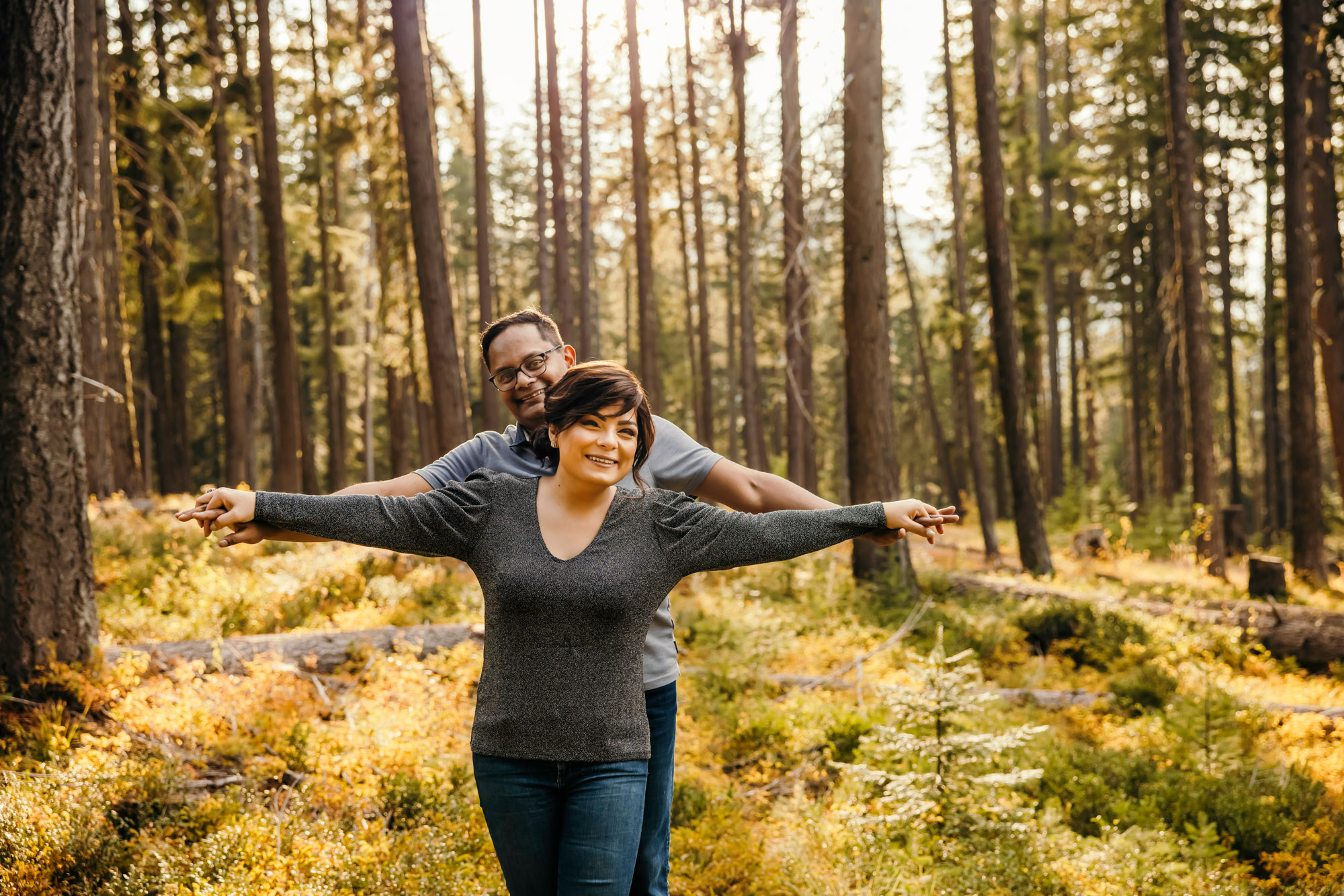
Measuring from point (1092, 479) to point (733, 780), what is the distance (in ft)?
93.9

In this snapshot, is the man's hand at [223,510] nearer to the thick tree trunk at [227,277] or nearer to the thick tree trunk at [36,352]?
the thick tree trunk at [36,352]

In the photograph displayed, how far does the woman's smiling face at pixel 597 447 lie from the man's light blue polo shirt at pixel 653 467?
0.23 m

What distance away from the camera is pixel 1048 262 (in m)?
26.0

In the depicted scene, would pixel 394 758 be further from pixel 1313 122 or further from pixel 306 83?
pixel 306 83

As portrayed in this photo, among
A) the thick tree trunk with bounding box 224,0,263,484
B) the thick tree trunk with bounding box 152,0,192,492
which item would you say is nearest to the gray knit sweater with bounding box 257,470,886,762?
the thick tree trunk with bounding box 224,0,263,484

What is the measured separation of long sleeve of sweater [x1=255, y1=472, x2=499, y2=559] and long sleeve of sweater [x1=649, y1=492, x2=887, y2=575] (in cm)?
60

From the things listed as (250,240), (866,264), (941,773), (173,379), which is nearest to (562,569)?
(941,773)

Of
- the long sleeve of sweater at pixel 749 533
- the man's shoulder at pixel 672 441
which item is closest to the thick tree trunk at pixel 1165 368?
→ the man's shoulder at pixel 672 441

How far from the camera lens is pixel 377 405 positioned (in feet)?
132

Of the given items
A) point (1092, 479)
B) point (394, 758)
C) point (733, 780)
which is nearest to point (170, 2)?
point (394, 758)

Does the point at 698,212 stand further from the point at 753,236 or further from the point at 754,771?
the point at 754,771

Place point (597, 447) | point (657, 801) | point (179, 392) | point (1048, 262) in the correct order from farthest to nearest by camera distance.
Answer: point (1048, 262), point (179, 392), point (657, 801), point (597, 447)

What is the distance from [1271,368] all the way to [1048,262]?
7792mm

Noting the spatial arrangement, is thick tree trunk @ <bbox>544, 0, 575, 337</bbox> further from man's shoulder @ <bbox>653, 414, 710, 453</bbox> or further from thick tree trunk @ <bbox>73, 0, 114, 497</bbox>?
man's shoulder @ <bbox>653, 414, 710, 453</bbox>
